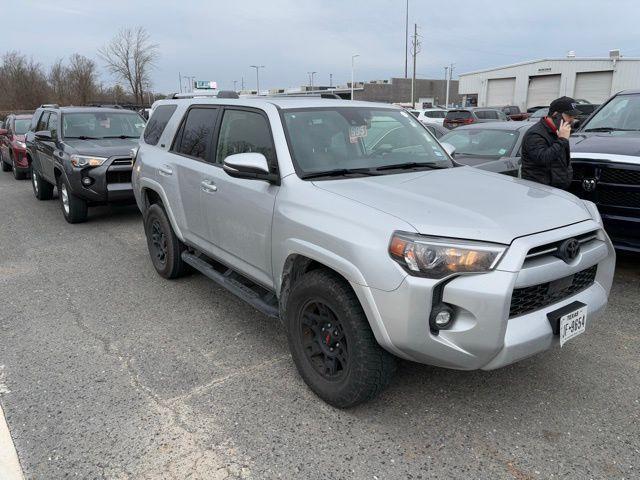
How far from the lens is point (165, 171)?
15.7 ft

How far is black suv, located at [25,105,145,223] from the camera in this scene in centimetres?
770

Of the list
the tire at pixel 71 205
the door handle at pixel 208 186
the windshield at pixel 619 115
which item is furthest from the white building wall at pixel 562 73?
the door handle at pixel 208 186

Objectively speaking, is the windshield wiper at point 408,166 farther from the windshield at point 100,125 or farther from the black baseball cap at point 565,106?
the windshield at point 100,125

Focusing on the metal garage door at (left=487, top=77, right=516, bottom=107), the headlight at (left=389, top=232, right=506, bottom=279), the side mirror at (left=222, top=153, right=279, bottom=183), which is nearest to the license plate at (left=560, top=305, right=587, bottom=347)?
the headlight at (left=389, top=232, right=506, bottom=279)

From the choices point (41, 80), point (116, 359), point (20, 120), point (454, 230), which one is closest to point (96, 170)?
point (116, 359)

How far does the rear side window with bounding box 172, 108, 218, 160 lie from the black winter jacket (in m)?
3.09

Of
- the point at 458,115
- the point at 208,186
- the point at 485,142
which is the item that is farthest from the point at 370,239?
the point at 458,115

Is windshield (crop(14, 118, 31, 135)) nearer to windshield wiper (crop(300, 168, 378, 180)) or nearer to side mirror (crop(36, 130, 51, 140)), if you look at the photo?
side mirror (crop(36, 130, 51, 140))

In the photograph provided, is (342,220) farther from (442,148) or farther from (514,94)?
(514,94)

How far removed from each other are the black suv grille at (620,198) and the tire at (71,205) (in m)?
7.24

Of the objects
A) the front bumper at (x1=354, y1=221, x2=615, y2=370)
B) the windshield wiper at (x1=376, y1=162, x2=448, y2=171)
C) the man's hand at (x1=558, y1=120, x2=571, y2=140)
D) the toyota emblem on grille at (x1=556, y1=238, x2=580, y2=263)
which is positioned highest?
the man's hand at (x1=558, y1=120, x2=571, y2=140)

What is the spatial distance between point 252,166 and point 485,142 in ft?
18.0

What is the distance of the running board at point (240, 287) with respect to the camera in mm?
3573

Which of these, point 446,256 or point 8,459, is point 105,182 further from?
point 446,256
